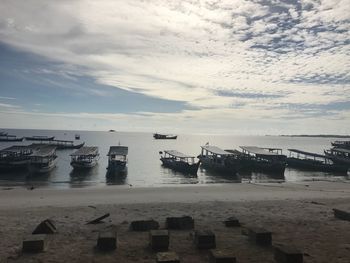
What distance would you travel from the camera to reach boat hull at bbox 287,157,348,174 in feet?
204

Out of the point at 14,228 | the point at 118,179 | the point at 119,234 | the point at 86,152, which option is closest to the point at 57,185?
the point at 118,179

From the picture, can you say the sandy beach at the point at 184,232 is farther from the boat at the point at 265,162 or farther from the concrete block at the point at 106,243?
the boat at the point at 265,162

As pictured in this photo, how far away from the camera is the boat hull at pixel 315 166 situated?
6227 cm

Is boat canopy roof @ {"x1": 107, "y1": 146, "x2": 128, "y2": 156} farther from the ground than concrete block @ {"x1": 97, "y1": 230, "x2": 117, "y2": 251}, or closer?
farther from the ground

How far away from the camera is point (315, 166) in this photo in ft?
219

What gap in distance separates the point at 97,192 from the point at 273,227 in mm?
22035

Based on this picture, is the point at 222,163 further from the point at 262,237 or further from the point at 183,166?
the point at 262,237

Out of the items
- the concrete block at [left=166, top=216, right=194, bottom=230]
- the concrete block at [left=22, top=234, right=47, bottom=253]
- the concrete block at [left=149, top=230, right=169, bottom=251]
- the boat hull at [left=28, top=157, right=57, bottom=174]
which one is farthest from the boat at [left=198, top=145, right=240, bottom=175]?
the concrete block at [left=22, top=234, right=47, bottom=253]

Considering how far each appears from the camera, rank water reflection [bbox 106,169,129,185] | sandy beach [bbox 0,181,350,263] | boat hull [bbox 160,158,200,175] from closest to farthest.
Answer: sandy beach [bbox 0,181,350,263] → water reflection [bbox 106,169,129,185] → boat hull [bbox 160,158,200,175]

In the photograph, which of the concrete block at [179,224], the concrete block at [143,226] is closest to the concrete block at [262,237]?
the concrete block at [179,224]

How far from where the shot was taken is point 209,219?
18312 mm

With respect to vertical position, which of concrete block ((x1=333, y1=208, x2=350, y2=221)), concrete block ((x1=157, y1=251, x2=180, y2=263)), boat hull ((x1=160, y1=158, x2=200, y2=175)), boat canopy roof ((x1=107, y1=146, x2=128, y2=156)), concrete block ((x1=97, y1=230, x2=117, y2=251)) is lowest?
concrete block ((x1=97, y1=230, x2=117, y2=251))

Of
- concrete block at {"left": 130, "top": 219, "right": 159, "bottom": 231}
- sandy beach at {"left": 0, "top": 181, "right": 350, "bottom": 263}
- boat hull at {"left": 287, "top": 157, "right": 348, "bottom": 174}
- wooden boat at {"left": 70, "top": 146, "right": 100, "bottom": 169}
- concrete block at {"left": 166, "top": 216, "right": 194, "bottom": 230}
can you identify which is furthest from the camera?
boat hull at {"left": 287, "top": 157, "right": 348, "bottom": 174}

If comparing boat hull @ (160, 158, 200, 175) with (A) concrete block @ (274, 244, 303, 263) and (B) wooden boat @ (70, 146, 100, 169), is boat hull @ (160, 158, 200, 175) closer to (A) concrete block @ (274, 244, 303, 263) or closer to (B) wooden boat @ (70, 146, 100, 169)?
(B) wooden boat @ (70, 146, 100, 169)
